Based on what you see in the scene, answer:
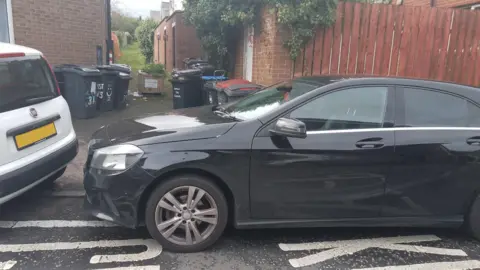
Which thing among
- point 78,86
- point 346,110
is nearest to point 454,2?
point 346,110

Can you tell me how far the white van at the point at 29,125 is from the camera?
3168mm

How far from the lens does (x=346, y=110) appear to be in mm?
3236

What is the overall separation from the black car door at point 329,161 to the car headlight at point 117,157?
0.93 m

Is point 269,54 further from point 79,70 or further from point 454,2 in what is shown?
point 454,2

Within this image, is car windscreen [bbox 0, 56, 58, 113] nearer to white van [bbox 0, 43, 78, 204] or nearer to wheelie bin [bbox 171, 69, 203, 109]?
white van [bbox 0, 43, 78, 204]

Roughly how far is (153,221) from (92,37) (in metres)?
8.18

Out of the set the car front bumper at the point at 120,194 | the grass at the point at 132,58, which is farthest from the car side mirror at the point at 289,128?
the grass at the point at 132,58

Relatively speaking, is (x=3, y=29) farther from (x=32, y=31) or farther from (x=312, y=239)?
(x=312, y=239)

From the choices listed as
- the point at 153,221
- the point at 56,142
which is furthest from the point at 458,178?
the point at 56,142

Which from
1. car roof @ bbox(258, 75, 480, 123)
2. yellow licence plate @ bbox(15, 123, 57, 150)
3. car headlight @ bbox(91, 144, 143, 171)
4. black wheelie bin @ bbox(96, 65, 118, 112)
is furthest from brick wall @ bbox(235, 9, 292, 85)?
car headlight @ bbox(91, 144, 143, 171)

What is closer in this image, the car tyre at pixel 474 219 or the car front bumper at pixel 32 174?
the car front bumper at pixel 32 174

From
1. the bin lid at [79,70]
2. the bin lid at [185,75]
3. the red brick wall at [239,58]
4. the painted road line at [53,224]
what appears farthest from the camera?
the red brick wall at [239,58]

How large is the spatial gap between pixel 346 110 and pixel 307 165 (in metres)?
0.59

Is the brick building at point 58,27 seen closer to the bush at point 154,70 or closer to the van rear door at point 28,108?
the bush at point 154,70
